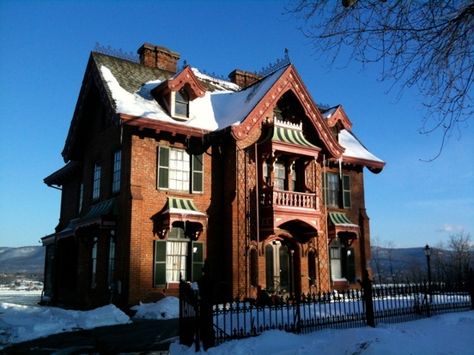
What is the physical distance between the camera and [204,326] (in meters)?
10.2

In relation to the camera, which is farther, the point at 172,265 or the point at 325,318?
the point at 172,265

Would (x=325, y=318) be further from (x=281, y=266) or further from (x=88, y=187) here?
(x=88, y=187)

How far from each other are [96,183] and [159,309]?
26.9 ft

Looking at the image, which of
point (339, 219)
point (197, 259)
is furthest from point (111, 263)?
point (339, 219)

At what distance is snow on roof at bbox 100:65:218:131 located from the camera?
1895 cm

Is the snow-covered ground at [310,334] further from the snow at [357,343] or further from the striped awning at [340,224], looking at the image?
the striped awning at [340,224]

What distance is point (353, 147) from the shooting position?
27.3 m

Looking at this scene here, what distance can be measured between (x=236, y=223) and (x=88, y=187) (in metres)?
7.96

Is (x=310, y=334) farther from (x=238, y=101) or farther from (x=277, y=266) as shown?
(x=238, y=101)

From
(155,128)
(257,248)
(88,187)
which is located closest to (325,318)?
(257,248)

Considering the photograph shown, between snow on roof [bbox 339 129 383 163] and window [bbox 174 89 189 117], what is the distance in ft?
30.5

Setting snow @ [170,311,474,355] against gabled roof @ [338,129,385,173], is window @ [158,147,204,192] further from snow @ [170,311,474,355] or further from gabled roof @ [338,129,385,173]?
snow @ [170,311,474,355]

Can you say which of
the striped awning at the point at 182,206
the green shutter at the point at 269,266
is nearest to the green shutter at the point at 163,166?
the striped awning at the point at 182,206

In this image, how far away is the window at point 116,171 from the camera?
2009 cm
